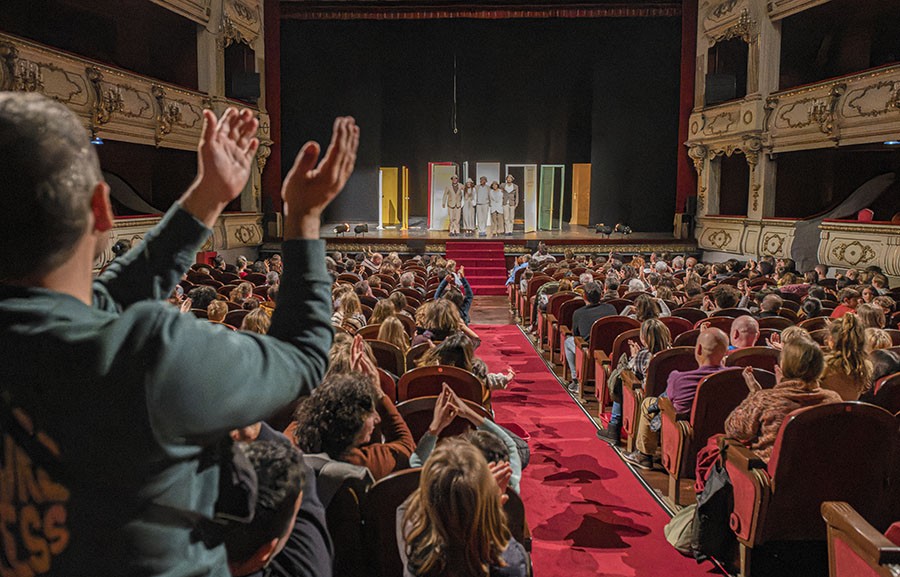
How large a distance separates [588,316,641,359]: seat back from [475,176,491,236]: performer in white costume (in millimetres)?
11672

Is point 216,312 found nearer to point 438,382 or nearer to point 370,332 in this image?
point 370,332

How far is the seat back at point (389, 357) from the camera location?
483cm

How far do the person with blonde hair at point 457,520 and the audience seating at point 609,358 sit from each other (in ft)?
12.6

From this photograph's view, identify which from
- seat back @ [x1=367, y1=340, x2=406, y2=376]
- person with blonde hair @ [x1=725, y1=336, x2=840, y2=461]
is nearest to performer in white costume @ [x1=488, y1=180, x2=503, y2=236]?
seat back @ [x1=367, y1=340, x2=406, y2=376]

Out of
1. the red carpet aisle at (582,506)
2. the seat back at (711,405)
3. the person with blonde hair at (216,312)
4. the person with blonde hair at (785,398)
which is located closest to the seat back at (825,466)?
the person with blonde hair at (785,398)

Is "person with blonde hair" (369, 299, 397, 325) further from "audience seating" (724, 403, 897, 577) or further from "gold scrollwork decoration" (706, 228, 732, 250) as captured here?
"gold scrollwork decoration" (706, 228, 732, 250)

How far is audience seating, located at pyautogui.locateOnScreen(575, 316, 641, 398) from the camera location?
20.0ft

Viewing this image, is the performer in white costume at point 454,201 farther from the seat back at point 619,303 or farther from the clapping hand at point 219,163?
the clapping hand at point 219,163

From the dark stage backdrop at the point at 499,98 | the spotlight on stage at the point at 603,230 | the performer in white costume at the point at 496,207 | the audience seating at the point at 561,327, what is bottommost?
the audience seating at the point at 561,327

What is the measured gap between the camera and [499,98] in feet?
66.8

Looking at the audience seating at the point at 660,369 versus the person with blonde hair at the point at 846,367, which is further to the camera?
the audience seating at the point at 660,369

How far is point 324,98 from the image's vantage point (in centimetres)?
1889

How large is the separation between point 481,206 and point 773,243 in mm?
6851

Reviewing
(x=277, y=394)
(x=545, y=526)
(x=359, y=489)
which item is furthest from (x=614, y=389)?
(x=277, y=394)
